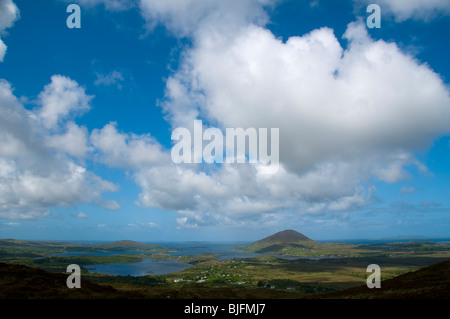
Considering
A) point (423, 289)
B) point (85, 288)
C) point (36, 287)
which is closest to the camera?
point (423, 289)

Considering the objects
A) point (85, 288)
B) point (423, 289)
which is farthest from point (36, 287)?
point (423, 289)

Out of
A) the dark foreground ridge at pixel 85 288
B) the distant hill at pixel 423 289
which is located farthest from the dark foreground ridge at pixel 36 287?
the distant hill at pixel 423 289

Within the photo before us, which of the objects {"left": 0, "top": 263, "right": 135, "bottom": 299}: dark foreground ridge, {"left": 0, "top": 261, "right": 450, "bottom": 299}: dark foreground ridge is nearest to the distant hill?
{"left": 0, "top": 261, "right": 450, "bottom": 299}: dark foreground ridge

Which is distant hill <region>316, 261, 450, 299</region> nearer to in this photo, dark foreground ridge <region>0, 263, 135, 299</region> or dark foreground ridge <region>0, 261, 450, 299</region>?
dark foreground ridge <region>0, 261, 450, 299</region>

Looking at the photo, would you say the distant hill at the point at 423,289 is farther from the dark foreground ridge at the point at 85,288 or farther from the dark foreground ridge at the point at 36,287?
the dark foreground ridge at the point at 36,287

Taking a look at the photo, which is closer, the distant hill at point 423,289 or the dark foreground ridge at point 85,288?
the distant hill at point 423,289

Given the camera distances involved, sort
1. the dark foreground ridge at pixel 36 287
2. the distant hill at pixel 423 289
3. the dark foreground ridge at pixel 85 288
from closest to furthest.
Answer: the distant hill at pixel 423 289 → the dark foreground ridge at pixel 85 288 → the dark foreground ridge at pixel 36 287

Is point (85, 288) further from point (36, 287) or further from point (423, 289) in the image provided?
point (423, 289)

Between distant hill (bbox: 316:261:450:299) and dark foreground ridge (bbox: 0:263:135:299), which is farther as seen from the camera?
dark foreground ridge (bbox: 0:263:135:299)

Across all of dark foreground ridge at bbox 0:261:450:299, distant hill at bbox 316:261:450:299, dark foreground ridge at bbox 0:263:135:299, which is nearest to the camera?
distant hill at bbox 316:261:450:299

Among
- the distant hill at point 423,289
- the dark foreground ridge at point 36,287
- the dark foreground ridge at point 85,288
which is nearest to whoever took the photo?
the distant hill at point 423,289

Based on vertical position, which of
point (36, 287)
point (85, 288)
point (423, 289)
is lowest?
point (85, 288)
